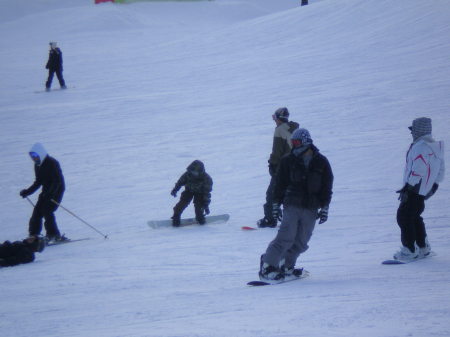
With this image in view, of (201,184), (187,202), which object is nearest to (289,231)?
(201,184)

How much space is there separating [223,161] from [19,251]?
6.26 metres

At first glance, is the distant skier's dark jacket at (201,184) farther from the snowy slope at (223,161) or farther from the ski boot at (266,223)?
the ski boot at (266,223)

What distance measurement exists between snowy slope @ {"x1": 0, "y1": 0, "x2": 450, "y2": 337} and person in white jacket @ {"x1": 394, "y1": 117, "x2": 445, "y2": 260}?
1.12 feet

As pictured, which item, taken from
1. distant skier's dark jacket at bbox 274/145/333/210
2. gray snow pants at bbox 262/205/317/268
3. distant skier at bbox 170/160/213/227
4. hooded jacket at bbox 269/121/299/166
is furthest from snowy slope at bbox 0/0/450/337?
hooded jacket at bbox 269/121/299/166

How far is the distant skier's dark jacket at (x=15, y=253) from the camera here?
873 centimetres

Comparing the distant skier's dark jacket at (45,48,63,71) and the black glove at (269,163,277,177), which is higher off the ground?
the distant skier's dark jacket at (45,48,63,71)

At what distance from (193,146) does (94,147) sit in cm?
234

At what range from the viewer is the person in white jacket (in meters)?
6.89

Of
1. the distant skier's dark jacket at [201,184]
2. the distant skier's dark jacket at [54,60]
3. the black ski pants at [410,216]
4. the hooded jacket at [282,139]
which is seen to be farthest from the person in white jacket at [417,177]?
the distant skier's dark jacket at [54,60]

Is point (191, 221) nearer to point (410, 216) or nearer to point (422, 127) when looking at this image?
point (410, 216)

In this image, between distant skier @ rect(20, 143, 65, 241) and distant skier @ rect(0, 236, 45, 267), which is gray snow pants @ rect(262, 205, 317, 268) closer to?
distant skier @ rect(0, 236, 45, 267)

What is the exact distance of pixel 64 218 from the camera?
1247 cm

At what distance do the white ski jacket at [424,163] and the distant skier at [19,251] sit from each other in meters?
4.51

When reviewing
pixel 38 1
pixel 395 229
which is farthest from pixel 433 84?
pixel 38 1
